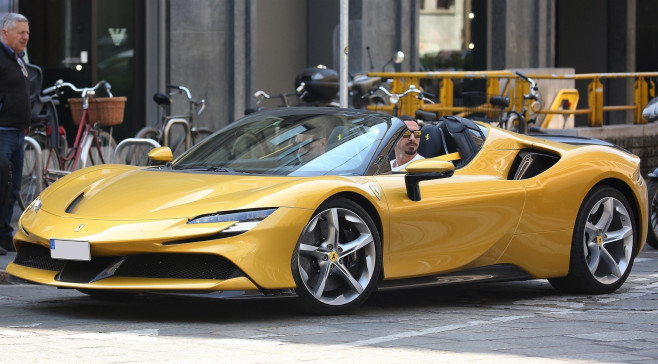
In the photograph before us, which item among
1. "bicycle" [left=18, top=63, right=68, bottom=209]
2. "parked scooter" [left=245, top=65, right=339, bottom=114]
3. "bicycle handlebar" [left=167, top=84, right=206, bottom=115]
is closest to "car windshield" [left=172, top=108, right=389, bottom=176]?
"bicycle" [left=18, top=63, right=68, bottom=209]

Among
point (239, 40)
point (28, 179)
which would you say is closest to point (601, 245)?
point (28, 179)

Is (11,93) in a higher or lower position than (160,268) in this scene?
higher

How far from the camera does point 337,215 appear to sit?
7570mm

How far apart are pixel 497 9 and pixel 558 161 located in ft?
48.0

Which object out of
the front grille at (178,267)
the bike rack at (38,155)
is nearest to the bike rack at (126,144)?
the bike rack at (38,155)

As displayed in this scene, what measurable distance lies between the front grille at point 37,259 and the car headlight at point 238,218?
84cm

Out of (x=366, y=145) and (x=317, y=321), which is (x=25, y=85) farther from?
(x=317, y=321)

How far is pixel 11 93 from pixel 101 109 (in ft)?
11.0

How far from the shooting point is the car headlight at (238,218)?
7184 millimetres

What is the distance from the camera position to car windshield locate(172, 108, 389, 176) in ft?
26.5

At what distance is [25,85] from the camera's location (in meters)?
10.6

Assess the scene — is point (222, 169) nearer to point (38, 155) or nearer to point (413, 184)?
→ point (413, 184)

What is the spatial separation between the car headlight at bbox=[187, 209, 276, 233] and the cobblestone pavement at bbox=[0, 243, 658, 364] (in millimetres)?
503

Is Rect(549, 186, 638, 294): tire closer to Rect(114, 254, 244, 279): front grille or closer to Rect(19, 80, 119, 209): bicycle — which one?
Rect(114, 254, 244, 279): front grille
